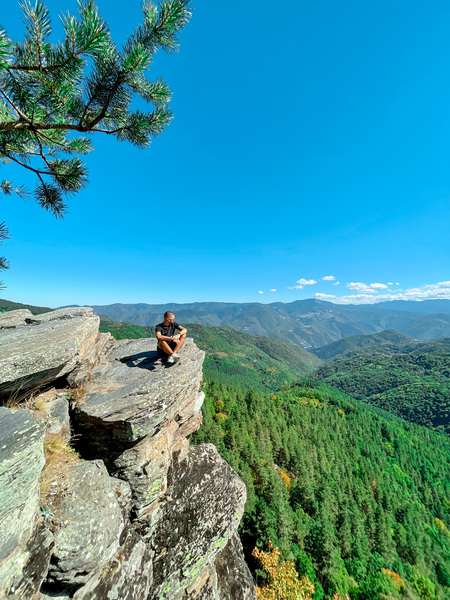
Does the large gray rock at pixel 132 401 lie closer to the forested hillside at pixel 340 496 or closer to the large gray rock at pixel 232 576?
the large gray rock at pixel 232 576

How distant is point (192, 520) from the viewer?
8594mm

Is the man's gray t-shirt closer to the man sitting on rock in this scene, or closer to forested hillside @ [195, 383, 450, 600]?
the man sitting on rock

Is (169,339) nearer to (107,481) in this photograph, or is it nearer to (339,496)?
(107,481)

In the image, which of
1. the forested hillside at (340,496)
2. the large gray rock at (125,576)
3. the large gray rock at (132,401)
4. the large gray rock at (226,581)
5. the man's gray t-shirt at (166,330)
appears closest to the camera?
the large gray rock at (125,576)

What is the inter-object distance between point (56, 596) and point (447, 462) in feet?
507

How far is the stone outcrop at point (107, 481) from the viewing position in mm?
4406

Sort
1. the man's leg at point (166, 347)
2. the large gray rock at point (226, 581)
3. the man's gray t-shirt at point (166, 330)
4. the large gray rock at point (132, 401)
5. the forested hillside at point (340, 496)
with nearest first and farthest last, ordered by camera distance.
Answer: the large gray rock at point (132, 401) → the large gray rock at point (226, 581) → the man's leg at point (166, 347) → the man's gray t-shirt at point (166, 330) → the forested hillside at point (340, 496)

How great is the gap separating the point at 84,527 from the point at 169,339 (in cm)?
588

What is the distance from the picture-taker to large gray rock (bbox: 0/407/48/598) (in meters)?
3.80

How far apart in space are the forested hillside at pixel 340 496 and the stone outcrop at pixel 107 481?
30.2 meters

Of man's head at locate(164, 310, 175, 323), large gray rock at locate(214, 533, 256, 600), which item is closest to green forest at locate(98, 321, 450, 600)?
large gray rock at locate(214, 533, 256, 600)

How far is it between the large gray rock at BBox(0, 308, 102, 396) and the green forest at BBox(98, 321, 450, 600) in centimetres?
3407

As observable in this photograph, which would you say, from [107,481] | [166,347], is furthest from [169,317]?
[107,481]

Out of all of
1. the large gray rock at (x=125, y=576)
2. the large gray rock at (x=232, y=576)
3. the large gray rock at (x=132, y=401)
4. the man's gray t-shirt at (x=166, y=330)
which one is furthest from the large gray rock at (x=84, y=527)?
the large gray rock at (x=232, y=576)
